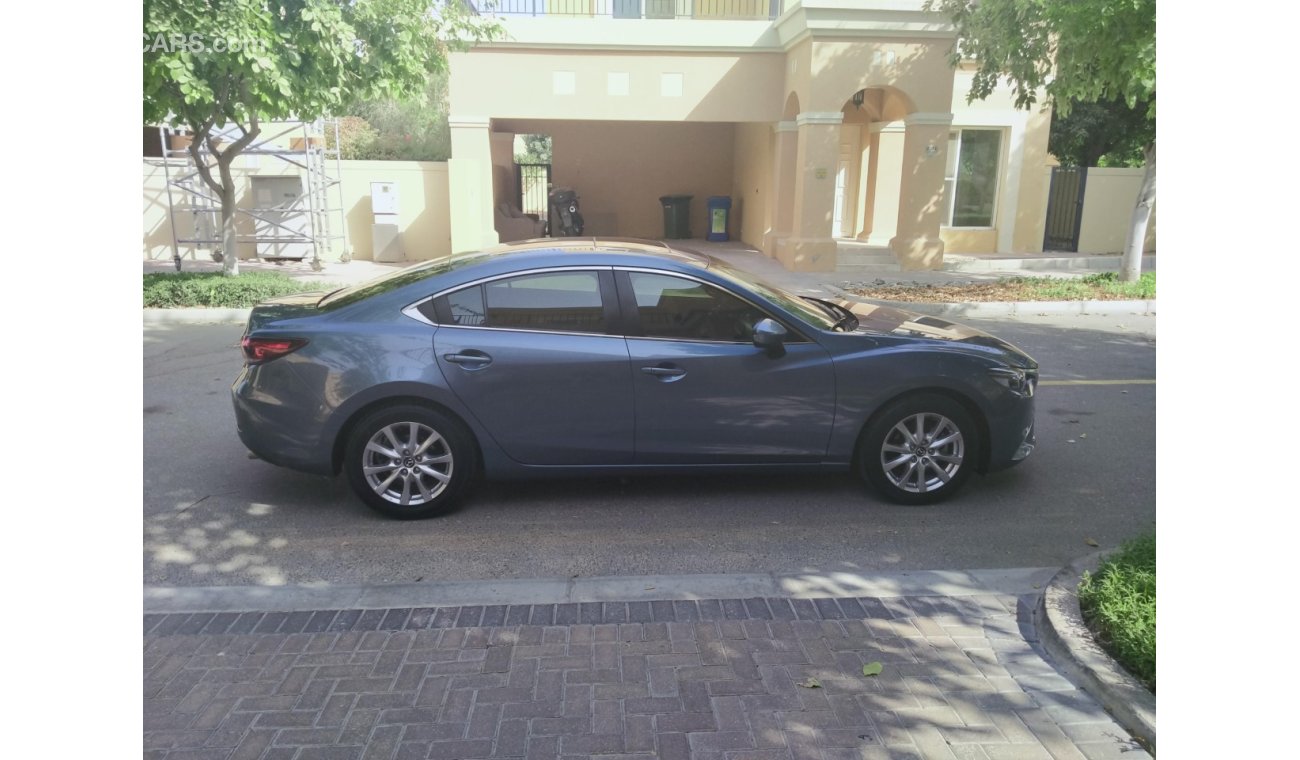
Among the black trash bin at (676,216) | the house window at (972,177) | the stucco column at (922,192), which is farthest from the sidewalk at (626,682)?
the black trash bin at (676,216)

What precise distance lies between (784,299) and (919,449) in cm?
122

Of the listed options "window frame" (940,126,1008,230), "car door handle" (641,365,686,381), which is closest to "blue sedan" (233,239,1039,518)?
"car door handle" (641,365,686,381)

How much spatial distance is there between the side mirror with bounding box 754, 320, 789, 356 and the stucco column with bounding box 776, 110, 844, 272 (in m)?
12.1

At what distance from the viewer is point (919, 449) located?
5430mm

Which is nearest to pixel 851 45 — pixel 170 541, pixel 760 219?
pixel 760 219

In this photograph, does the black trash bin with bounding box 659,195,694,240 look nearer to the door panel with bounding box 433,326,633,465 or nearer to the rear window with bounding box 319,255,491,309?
the rear window with bounding box 319,255,491,309

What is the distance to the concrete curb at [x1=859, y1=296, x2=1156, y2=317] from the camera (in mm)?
13055

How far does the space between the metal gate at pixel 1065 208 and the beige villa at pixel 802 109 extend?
3.61 ft

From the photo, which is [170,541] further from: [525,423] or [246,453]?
[525,423]

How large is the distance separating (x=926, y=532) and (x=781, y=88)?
1488 centimetres

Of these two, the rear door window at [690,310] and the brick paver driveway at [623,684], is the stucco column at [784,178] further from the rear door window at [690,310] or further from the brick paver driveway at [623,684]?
the brick paver driveway at [623,684]

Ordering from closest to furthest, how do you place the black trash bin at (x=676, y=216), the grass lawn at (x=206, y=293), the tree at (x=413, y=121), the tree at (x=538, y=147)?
1. the grass lawn at (x=206, y=293)
2. the black trash bin at (x=676, y=216)
3. the tree at (x=413, y=121)
4. the tree at (x=538, y=147)

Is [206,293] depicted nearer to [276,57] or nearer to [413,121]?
[276,57]

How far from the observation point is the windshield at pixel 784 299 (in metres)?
5.43
